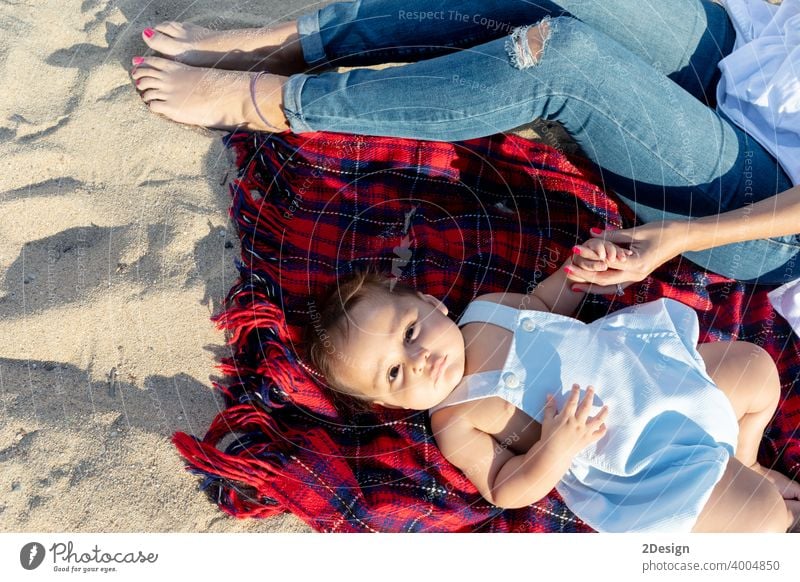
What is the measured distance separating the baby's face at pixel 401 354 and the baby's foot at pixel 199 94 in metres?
0.43

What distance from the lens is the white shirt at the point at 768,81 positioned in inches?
41.3

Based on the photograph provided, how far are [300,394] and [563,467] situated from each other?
0.44 m

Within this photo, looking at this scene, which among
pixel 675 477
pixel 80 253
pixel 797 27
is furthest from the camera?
pixel 80 253

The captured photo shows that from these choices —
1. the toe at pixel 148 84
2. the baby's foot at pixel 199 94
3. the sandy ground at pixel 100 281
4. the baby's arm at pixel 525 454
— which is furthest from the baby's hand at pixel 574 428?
the toe at pixel 148 84

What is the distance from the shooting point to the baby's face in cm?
99

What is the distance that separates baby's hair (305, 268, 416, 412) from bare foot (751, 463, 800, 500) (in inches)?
25.4

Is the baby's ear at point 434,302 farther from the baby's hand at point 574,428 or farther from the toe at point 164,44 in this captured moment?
the toe at point 164,44

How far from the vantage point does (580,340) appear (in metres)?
1.04

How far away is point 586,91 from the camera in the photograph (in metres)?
1.05

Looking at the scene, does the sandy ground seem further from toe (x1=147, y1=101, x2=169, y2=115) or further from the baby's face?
the baby's face

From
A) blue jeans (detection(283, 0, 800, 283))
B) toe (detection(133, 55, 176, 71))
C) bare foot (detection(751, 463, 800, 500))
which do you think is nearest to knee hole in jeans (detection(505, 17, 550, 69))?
blue jeans (detection(283, 0, 800, 283))
